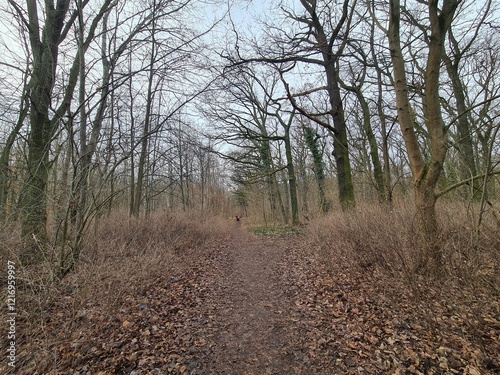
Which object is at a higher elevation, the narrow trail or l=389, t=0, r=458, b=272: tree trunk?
l=389, t=0, r=458, b=272: tree trunk

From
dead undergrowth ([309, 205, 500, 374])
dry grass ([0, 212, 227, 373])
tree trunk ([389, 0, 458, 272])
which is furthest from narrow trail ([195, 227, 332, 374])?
tree trunk ([389, 0, 458, 272])

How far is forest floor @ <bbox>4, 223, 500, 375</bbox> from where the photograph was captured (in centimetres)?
236

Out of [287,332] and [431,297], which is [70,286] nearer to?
[287,332]

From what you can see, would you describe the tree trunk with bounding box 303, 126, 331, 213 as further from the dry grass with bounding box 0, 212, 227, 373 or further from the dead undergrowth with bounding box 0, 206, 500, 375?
the dry grass with bounding box 0, 212, 227, 373

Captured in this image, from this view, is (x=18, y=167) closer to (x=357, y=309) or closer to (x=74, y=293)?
(x=74, y=293)

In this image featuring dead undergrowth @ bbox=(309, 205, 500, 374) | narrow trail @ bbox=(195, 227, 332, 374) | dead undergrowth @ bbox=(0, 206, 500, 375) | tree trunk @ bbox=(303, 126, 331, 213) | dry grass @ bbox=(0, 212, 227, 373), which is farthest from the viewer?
tree trunk @ bbox=(303, 126, 331, 213)

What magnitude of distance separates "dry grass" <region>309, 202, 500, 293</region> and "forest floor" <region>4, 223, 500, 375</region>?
27cm

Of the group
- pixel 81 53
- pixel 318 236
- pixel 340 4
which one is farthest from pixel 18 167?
pixel 340 4

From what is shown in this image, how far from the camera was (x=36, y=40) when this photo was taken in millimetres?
5164

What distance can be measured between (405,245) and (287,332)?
237cm

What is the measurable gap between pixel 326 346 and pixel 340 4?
27.1 ft

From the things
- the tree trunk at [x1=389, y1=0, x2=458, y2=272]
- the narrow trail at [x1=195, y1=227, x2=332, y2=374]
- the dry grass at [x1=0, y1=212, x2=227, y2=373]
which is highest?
the tree trunk at [x1=389, y1=0, x2=458, y2=272]

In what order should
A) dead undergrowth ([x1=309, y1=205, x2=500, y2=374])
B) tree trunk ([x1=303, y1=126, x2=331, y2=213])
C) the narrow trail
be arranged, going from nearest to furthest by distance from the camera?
dead undergrowth ([x1=309, y1=205, x2=500, y2=374]) → the narrow trail → tree trunk ([x1=303, y1=126, x2=331, y2=213])

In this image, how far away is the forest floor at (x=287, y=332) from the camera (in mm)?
2355
